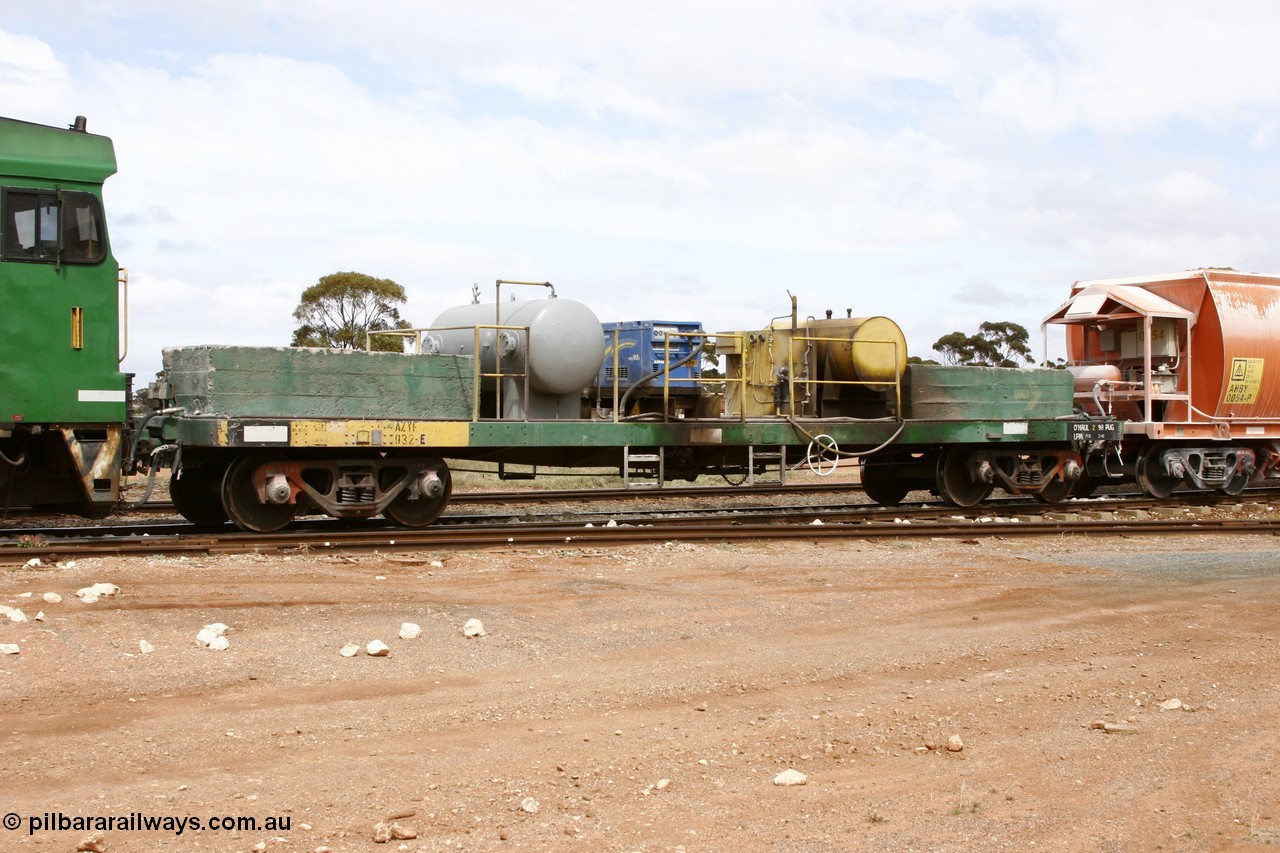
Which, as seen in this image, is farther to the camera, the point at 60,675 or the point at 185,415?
the point at 185,415

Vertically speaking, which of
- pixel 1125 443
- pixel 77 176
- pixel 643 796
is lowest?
pixel 643 796

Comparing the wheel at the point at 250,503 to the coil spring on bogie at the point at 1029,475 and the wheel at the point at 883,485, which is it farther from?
the coil spring on bogie at the point at 1029,475

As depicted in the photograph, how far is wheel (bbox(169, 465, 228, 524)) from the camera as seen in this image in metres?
12.8

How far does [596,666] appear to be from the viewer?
7.26 meters

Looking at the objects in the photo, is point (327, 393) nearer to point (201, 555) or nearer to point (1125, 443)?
point (201, 555)

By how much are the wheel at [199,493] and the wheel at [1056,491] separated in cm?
1134

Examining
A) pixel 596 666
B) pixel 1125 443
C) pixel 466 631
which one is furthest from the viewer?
pixel 1125 443

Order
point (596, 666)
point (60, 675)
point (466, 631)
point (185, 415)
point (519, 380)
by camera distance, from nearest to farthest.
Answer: point (60, 675)
point (596, 666)
point (466, 631)
point (185, 415)
point (519, 380)

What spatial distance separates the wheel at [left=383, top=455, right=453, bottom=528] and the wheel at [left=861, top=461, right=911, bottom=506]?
7.08 m

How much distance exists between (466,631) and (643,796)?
9.87 ft

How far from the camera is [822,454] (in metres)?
14.9

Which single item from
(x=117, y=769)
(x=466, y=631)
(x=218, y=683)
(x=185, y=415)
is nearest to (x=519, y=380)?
(x=185, y=415)

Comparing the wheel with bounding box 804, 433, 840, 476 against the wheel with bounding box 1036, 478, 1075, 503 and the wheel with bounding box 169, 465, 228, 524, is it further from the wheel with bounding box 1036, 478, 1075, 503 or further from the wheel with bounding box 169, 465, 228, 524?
the wheel with bounding box 169, 465, 228, 524

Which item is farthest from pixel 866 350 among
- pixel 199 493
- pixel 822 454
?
pixel 199 493
